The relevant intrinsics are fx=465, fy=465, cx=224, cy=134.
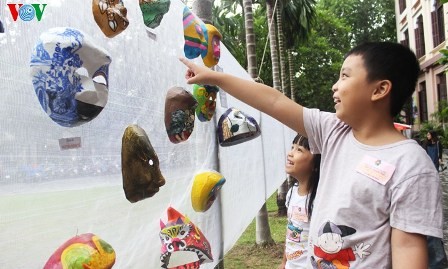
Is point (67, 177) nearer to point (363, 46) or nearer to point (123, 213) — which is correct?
point (123, 213)

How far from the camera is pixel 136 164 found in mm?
1287

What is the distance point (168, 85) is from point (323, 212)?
2.35 ft

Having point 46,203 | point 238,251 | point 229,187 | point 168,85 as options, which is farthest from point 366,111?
point 238,251

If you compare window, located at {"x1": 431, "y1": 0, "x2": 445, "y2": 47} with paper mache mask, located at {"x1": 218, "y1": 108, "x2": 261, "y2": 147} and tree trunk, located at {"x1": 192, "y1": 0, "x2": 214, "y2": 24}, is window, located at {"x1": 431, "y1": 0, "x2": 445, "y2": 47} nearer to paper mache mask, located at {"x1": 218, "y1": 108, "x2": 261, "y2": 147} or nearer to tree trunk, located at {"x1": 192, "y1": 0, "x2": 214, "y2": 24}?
tree trunk, located at {"x1": 192, "y1": 0, "x2": 214, "y2": 24}

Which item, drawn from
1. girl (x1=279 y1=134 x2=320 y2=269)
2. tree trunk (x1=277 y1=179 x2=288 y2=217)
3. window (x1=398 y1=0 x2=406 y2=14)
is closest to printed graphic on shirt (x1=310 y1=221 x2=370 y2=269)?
girl (x1=279 y1=134 x2=320 y2=269)

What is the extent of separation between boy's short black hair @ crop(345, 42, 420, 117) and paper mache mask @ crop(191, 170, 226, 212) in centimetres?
81

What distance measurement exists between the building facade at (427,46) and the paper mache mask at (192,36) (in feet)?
45.0

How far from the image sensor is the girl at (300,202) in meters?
A: 2.05

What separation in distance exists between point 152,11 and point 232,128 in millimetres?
765

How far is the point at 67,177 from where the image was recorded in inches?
43.8

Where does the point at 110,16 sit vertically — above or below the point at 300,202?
above

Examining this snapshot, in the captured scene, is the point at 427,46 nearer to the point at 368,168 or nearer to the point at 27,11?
the point at 368,168

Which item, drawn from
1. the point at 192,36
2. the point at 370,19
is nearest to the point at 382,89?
the point at 192,36

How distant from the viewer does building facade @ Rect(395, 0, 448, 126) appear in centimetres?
1479
